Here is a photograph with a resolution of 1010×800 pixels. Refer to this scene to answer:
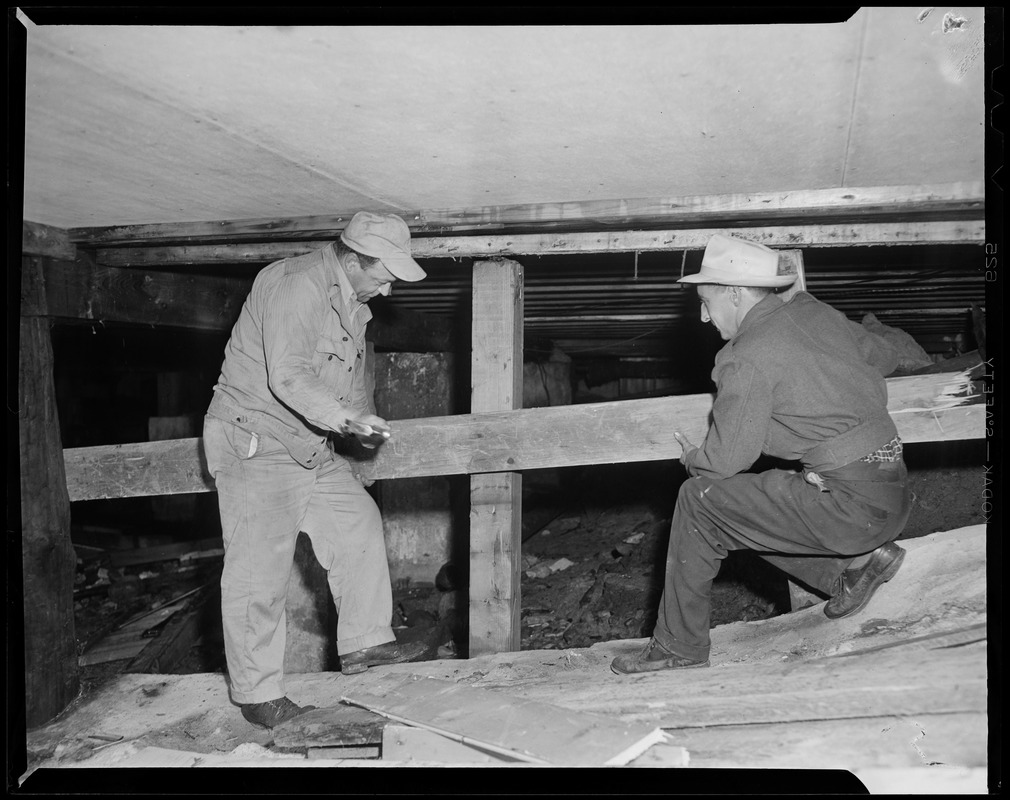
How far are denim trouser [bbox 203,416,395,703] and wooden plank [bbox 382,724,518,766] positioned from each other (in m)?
0.77

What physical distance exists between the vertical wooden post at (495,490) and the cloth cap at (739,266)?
1098 mm

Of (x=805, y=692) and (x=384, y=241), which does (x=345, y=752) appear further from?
(x=384, y=241)

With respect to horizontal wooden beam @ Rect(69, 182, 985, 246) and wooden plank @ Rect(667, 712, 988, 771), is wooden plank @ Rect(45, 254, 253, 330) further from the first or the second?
wooden plank @ Rect(667, 712, 988, 771)

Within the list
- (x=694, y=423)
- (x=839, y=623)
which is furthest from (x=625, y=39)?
(x=839, y=623)

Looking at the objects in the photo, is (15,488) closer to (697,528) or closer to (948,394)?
(697,528)

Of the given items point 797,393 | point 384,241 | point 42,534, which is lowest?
point 42,534

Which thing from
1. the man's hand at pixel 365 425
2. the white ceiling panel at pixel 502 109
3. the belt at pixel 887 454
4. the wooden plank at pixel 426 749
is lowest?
the wooden plank at pixel 426 749

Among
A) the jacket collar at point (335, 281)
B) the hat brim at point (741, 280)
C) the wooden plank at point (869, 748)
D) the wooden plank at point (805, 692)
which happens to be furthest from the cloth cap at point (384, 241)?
the wooden plank at point (869, 748)

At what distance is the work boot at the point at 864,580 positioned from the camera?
10.3 feet

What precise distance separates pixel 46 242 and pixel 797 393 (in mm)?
3847

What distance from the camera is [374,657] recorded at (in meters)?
3.66

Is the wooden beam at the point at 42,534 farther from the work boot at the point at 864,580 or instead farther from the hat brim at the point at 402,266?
the work boot at the point at 864,580

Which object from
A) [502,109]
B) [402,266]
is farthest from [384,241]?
[502,109]

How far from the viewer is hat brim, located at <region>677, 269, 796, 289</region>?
10.0 feet
